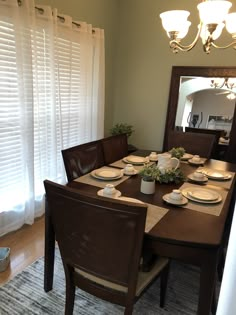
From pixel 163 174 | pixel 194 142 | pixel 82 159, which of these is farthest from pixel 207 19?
pixel 194 142

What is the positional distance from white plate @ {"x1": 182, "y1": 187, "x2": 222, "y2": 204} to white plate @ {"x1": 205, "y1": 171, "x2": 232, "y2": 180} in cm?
32

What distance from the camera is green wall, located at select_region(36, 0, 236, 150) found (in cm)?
328

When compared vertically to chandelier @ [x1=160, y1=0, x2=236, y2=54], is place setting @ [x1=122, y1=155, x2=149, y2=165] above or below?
below

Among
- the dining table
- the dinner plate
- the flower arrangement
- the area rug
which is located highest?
the flower arrangement

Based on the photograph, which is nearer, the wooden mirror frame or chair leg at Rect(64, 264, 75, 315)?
chair leg at Rect(64, 264, 75, 315)

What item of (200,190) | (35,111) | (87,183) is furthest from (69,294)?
(35,111)

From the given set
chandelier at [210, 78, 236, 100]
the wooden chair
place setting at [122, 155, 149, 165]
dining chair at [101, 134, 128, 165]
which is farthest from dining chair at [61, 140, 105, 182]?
chandelier at [210, 78, 236, 100]

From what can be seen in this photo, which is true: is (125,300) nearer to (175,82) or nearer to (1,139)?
(1,139)

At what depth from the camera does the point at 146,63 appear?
3.65 m

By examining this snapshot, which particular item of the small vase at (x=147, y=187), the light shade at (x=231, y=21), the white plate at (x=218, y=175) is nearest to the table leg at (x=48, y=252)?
the small vase at (x=147, y=187)

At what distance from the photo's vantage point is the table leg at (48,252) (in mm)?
1590

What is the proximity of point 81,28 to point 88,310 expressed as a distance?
277cm

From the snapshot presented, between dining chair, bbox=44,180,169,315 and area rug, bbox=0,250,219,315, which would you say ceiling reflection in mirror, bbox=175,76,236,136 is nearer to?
area rug, bbox=0,250,219,315

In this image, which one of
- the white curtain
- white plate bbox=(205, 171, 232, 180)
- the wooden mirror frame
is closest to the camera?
white plate bbox=(205, 171, 232, 180)
